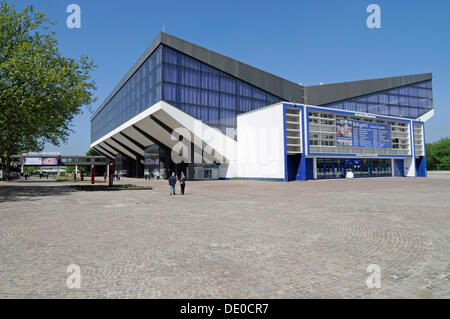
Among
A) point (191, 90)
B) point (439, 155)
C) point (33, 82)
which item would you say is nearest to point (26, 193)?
point (33, 82)

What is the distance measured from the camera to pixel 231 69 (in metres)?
50.3

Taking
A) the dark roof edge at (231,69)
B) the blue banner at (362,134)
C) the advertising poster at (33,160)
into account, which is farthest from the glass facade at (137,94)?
the advertising poster at (33,160)

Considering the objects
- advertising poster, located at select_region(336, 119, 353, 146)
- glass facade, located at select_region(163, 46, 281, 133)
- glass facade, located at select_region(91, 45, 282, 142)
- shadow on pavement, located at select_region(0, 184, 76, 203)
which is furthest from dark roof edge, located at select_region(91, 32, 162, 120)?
advertising poster, located at select_region(336, 119, 353, 146)

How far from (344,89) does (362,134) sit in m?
22.6

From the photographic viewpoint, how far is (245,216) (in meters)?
9.80

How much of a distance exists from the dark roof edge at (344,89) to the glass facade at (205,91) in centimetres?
1581

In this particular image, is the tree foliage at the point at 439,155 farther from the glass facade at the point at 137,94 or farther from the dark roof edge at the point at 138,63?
the dark roof edge at the point at 138,63

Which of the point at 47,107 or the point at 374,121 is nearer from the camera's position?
the point at 47,107

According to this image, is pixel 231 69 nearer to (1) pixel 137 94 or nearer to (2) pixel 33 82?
(1) pixel 137 94

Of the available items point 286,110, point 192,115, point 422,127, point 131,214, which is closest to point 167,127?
point 192,115

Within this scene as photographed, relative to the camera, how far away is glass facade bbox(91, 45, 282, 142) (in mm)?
43250

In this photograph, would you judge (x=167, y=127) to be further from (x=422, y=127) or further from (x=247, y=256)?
(x=422, y=127)
